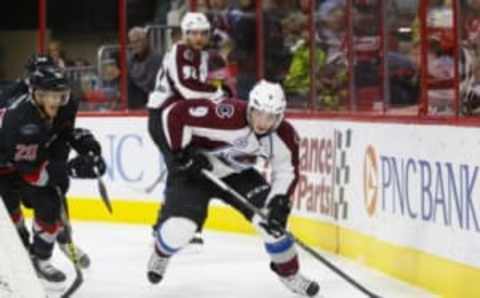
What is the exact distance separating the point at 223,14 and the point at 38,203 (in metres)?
3.81

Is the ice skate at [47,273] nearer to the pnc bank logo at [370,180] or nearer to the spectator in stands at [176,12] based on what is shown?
the pnc bank logo at [370,180]

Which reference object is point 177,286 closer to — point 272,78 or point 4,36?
point 272,78

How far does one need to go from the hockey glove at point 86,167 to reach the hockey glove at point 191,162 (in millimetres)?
365

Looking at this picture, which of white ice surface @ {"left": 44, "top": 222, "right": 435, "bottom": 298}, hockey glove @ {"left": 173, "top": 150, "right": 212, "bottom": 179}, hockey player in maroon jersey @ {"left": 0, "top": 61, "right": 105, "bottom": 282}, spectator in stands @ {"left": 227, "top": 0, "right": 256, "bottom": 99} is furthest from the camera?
spectator in stands @ {"left": 227, "top": 0, "right": 256, "bottom": 99}

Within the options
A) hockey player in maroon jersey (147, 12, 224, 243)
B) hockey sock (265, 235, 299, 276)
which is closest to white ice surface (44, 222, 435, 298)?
hockey sock (265, 235, 299, 276)

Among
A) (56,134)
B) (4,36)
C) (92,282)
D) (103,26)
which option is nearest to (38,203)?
(56,134)

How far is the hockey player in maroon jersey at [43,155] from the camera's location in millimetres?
6055

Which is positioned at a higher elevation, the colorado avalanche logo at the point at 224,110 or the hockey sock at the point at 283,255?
the colorado avalanche logo at the point at 224,110

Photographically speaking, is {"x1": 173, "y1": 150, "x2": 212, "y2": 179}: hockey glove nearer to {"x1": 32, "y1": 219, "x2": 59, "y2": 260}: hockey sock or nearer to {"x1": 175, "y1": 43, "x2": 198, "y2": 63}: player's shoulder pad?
{"x1": 32, "y1": 219, "x2": 59, "y2": 260}: hockey sock

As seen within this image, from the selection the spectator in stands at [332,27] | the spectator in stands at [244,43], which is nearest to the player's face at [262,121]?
the spectator in stands at [332,27]

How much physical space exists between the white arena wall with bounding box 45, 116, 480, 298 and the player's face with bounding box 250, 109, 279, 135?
79 cm

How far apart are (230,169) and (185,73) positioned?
4.51 ft

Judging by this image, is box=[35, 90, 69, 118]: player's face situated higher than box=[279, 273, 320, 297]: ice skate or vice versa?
box=[35, 90, 69, 118]: player's face

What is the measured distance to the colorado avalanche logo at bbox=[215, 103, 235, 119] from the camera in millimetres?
6234
